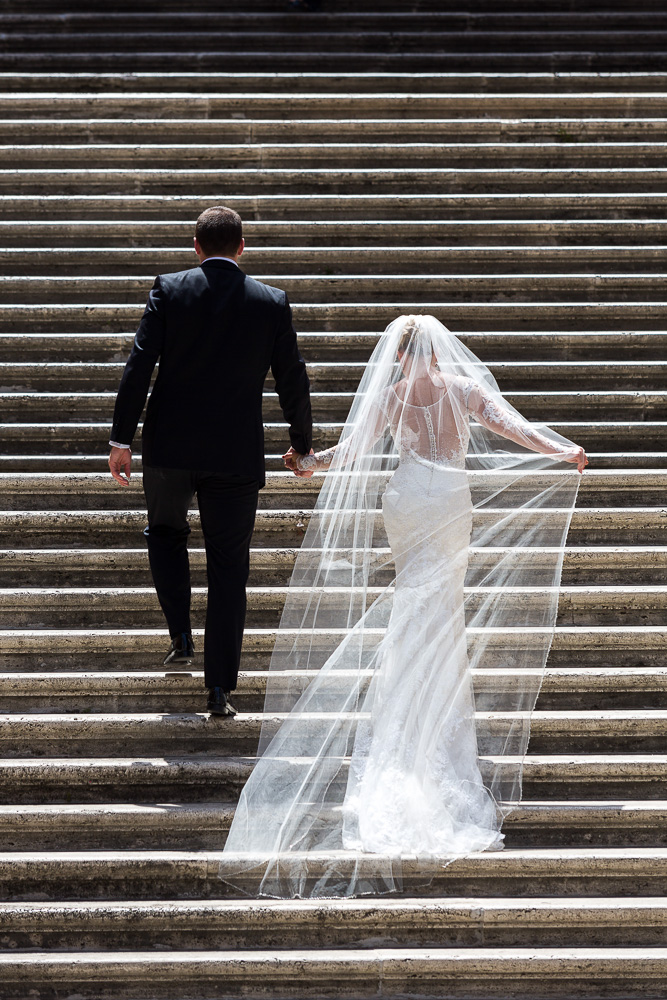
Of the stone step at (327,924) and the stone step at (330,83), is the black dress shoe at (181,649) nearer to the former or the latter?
the stone step at (327,924)

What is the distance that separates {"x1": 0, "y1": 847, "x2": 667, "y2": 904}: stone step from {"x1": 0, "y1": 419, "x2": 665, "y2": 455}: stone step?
7.44ft

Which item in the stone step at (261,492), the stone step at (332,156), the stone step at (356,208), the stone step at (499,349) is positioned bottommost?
the stone step at (261,492)

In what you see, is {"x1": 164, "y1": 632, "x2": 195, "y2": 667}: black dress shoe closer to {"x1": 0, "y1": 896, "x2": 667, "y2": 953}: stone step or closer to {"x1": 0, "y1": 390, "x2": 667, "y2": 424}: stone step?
{"x1": 0, "y1": 896, "x2": 667, "y2": 953}: stone step

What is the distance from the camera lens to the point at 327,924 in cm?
322

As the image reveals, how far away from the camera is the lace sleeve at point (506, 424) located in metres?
3.83

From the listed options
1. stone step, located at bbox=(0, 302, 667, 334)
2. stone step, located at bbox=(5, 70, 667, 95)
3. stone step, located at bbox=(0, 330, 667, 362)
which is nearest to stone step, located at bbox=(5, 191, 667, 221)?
stone step, located at bbox=(0, 302, 667, 334)

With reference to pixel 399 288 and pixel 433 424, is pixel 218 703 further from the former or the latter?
pixel 399 288

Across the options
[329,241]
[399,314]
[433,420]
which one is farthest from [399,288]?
[433,420]

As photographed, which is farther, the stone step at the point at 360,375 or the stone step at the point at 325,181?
the stone step at the point at 325,181

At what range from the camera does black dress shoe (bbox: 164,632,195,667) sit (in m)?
3.97

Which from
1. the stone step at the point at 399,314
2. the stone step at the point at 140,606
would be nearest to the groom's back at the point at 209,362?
the stone step at the point at 140,606
